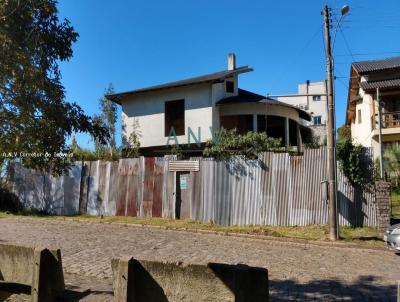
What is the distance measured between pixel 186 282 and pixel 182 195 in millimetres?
12949

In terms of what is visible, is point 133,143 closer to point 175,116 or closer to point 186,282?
point 175,116

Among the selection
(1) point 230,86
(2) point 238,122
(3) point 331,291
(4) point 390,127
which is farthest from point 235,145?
(4) point 390,127

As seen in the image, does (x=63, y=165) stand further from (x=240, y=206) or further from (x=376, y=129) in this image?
(x=376, y=129)

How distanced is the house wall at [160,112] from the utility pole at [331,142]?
11770 millimetres

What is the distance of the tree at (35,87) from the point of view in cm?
532

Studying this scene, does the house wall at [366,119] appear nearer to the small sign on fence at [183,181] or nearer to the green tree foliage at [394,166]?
the green tree foliage at [394,166]

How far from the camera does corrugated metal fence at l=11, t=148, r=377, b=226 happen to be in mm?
14039

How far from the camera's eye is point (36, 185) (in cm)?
1945

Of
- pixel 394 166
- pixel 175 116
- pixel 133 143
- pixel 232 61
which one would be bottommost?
pixel 394 166

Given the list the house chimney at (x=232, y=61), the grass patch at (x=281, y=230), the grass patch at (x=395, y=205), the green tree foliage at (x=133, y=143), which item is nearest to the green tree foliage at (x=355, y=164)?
the grass patch at (x=281, y=230)

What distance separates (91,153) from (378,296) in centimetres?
1883

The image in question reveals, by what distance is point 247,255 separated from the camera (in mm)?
10398

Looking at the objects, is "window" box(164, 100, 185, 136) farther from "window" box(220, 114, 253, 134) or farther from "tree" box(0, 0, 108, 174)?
"tree" box(0, 0, 108, 174)

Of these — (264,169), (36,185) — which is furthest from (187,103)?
(264,169)
